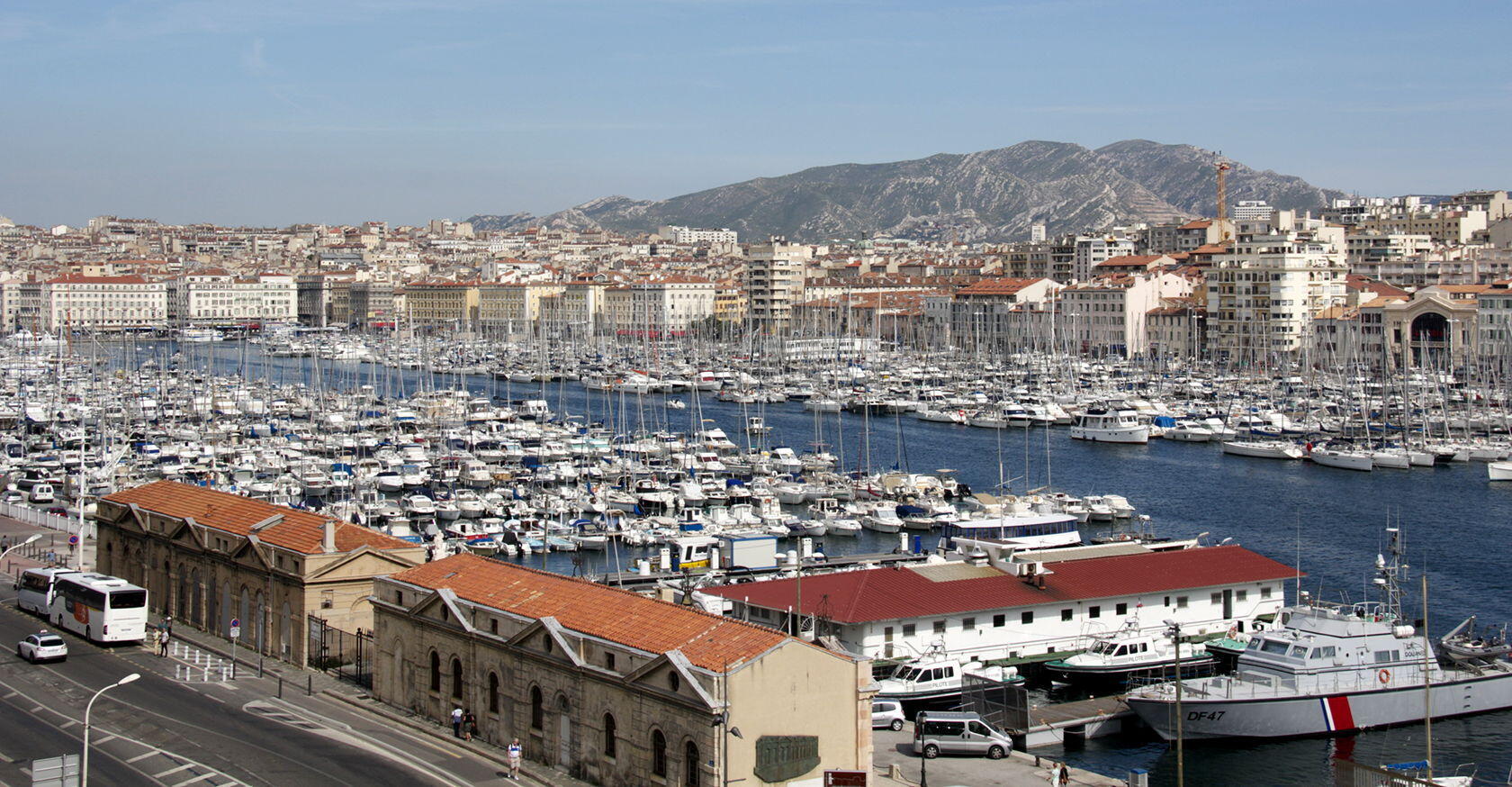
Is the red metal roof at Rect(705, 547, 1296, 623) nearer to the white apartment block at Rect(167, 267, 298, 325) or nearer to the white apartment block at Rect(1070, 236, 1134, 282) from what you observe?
the white apartment block at Rect(1070, 236, 1134, 282)

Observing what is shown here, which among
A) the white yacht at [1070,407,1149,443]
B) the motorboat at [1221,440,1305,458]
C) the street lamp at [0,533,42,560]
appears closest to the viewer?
the street lamp at [0,533,42,560]

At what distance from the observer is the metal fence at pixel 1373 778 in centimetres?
1428

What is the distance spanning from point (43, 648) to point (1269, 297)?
2942 inches

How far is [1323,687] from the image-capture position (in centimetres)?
2070

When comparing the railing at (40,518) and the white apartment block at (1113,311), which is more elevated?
the white apartment block at (1113,311)

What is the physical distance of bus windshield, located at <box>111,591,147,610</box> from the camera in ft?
70.3

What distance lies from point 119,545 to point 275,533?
5.03 meters

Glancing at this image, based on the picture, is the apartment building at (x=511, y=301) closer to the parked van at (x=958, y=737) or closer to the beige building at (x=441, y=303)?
the beige building at (x=441, y=303)

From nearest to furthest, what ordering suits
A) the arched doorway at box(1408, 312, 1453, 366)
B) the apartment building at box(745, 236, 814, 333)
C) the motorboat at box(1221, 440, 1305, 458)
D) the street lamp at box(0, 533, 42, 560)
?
the street lamp at box(0, 533, 42, 560) < the motorboat at box(1221, 440, 1305, 458) < the arched doorway at box(1408, 312, 1453, 366) < the apartment building at box(745, 236, 814, 333)

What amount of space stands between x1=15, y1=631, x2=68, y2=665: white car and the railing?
33.8 ft

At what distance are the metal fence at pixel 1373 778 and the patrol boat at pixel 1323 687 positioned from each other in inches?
182

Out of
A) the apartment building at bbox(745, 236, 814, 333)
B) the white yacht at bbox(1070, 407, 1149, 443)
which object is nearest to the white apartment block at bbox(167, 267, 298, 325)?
the apartment building at bbox(745, 236, 814, 333)

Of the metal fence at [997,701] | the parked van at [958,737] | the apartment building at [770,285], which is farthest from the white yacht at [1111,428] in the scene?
the apartment building at [770,285]

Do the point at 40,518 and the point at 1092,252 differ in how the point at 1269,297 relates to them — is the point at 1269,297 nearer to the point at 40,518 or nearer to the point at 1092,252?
the point at 1092,252
